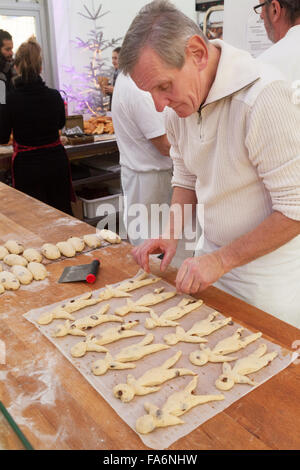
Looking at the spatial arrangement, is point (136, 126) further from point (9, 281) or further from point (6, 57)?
point (6, 57)

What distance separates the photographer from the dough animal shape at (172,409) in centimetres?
87

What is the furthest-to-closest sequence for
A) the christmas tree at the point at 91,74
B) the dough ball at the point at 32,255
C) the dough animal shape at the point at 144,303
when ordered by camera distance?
1. the christmas tree at the point at 91,74
2. the dough ball at the point at 32,255
3. the dough animal shape at the point at 144,303

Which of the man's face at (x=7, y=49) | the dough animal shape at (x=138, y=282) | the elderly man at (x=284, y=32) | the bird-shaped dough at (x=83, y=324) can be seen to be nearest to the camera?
the bird-shaped dough at (x=83, y=324)

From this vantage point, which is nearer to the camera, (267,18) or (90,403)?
(90,403)

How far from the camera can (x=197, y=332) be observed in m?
1.17

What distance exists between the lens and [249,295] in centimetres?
150

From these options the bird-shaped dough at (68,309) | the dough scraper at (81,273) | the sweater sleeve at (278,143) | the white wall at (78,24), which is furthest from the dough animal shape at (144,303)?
the white wall at (78,24)

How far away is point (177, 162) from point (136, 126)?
101 centimetres

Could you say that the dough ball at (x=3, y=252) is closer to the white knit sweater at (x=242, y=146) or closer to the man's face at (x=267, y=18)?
the white knit sweater at (x=242, y=146)

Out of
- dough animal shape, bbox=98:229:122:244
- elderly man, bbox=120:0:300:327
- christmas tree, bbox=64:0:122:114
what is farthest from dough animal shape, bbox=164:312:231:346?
christmas tree, bbox=64:0:122:114

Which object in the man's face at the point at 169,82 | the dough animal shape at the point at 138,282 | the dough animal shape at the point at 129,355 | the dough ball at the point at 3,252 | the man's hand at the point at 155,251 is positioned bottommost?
the dough ball at the point at 3,252

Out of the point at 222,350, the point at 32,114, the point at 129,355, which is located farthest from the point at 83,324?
the point at 32,114

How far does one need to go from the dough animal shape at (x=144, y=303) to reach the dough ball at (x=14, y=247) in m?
0.65
